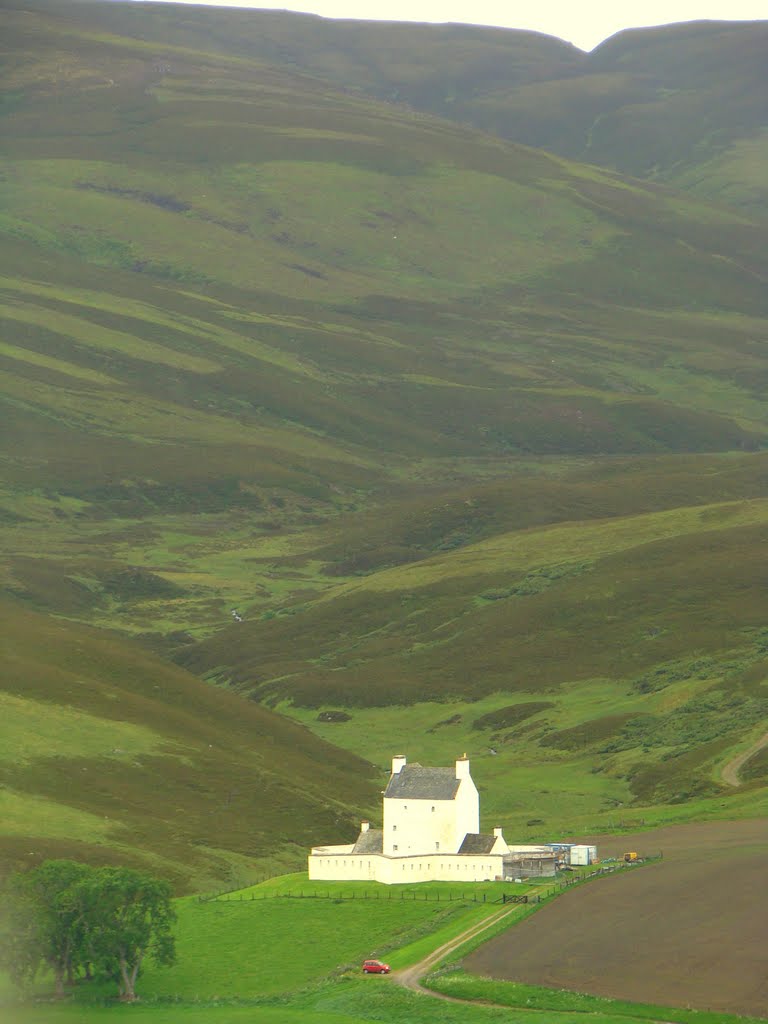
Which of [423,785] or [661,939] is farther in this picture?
[423,785]

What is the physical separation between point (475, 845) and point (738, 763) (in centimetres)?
3959

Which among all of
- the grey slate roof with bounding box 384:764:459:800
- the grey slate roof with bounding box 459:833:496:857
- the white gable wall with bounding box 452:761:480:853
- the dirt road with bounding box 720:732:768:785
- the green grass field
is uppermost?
the dirt road with bounding box 720:732:768:785

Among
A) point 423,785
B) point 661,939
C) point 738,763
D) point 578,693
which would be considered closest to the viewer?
point 661,939

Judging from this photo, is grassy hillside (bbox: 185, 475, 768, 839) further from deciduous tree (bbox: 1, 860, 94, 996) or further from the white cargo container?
deciduous tree (bbox: 1, 860, 94, 996)

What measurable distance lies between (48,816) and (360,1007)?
146 feet

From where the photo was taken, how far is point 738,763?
4729 inches

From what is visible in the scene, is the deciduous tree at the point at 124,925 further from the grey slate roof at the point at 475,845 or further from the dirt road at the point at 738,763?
the dirt road at the point at 738,763

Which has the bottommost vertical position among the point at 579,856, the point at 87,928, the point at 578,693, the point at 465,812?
the point at 87,928

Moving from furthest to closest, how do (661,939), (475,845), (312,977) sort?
(475,845) < (312,977) < (661,939)

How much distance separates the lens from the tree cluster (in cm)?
6881

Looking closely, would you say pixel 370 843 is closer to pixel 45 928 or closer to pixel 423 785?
pixel 423 785

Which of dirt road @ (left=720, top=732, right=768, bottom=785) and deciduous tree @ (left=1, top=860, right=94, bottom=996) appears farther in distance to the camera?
dirt road @ (left=720, top=732, right=768, bottom=785)

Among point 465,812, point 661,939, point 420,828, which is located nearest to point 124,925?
point 420,828

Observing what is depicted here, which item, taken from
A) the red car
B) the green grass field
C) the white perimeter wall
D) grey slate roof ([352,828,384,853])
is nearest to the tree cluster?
the green grass field
